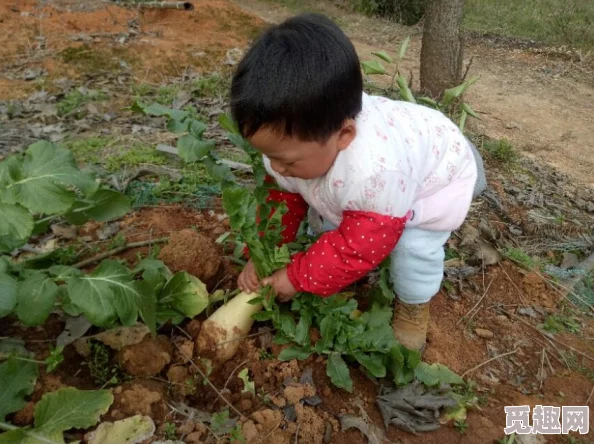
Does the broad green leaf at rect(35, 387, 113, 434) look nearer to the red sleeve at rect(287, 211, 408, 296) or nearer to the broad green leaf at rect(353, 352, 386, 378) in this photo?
the red sleeve at rect(287, 211, 408, 296)

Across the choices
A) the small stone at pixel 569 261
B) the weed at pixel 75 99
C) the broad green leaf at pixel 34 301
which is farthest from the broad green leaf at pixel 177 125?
the weed at pixel 75 99

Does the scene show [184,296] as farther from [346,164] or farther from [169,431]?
[346,164]

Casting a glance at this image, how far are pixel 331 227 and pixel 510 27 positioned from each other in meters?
9.15

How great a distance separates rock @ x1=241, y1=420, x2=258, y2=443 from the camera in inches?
70.8

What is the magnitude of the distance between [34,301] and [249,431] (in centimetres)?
76

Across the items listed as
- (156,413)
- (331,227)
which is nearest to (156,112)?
(331,227)

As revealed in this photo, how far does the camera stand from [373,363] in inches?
80.4

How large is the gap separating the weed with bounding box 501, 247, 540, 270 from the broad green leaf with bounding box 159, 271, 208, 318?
5.26 feet

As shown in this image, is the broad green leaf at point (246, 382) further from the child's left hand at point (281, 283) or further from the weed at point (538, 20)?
the weed at point (538, 20)

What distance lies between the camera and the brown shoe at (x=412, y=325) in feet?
7.54

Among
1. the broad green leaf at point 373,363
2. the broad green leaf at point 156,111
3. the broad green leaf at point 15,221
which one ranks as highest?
the broad green leaf at point 156,111

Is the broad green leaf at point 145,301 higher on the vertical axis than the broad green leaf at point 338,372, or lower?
higher

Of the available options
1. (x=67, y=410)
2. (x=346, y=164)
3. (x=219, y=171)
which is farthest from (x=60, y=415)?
(x=346, y=164)

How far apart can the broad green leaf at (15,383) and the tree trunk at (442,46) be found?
410cm
